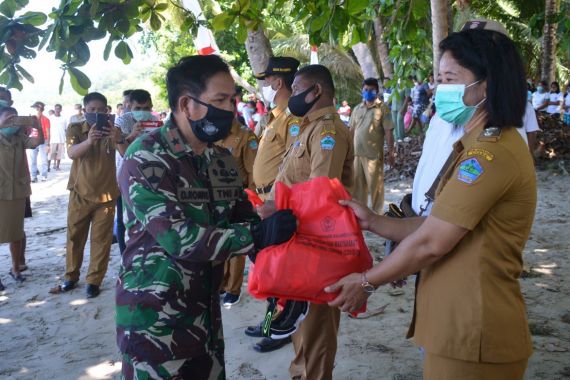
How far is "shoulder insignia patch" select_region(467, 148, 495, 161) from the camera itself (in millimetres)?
1671

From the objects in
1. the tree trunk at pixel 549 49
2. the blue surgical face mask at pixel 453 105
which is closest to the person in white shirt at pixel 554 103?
the tree trunk at pixel 549 49

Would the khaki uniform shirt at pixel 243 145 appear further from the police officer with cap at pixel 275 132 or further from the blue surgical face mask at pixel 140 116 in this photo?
the blue surgical face mask at pixel 140 116

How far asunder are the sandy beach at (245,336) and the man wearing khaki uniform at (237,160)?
17 centimetres

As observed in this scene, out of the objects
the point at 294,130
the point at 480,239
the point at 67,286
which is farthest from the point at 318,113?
the point at 67,286

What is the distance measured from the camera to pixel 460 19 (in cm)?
1255

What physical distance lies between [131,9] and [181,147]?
1026 millimetres

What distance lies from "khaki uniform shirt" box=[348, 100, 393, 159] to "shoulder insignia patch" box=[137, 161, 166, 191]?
5.97 metres

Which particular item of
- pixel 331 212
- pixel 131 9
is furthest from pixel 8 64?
pixel 331 212

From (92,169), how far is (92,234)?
0.69 m

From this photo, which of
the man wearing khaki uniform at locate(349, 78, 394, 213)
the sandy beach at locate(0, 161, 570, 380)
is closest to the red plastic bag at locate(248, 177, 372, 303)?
the sandy beach at locate(0, 161, 570, 380)

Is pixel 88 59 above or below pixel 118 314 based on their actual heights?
above

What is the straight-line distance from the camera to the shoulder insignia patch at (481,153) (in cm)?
167

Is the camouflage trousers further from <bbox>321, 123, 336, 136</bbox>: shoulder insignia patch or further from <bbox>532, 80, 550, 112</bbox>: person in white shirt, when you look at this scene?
<bbox>532, 80, 550, 112</bbox>: person in white shirt

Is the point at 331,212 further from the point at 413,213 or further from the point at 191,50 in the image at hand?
the point at 191,50
